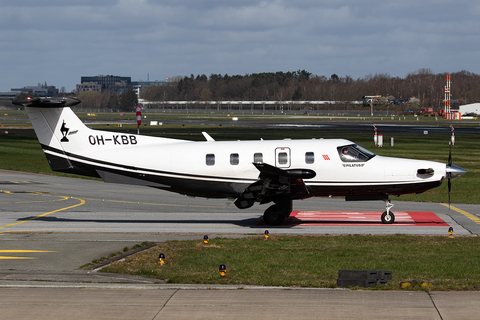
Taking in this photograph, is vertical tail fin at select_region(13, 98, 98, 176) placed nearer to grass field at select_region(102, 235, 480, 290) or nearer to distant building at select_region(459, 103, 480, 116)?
grass field at select_region(102, 235, 480, 290)

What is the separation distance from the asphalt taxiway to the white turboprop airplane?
1.33 metres

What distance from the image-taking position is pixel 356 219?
20500mm

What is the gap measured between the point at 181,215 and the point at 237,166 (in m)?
4.09

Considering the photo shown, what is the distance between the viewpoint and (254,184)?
62.2 ft

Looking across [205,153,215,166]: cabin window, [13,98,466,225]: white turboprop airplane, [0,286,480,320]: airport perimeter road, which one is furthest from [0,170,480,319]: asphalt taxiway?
[205,153,215,166]: cabin window

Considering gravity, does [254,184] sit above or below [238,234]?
above

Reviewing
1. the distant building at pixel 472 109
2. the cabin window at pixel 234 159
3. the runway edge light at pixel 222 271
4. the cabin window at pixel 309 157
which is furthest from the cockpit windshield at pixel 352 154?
the distant building at pixel 472 109

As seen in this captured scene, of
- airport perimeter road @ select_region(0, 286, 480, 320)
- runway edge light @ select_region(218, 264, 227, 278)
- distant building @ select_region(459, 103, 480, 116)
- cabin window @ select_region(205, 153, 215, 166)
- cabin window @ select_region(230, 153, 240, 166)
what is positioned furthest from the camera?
distant building @ select_region(459, 103, 480, 116)

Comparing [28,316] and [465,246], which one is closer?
[28,316]

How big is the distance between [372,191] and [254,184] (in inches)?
180

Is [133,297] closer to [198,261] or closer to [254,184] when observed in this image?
[198,261]

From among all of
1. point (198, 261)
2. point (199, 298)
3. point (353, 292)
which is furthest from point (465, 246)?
point (199, 298)

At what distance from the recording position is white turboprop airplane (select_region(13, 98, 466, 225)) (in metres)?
19.0

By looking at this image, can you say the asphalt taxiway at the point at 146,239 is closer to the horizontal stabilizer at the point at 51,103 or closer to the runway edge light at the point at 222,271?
the runway edge light at the point at 222,271
